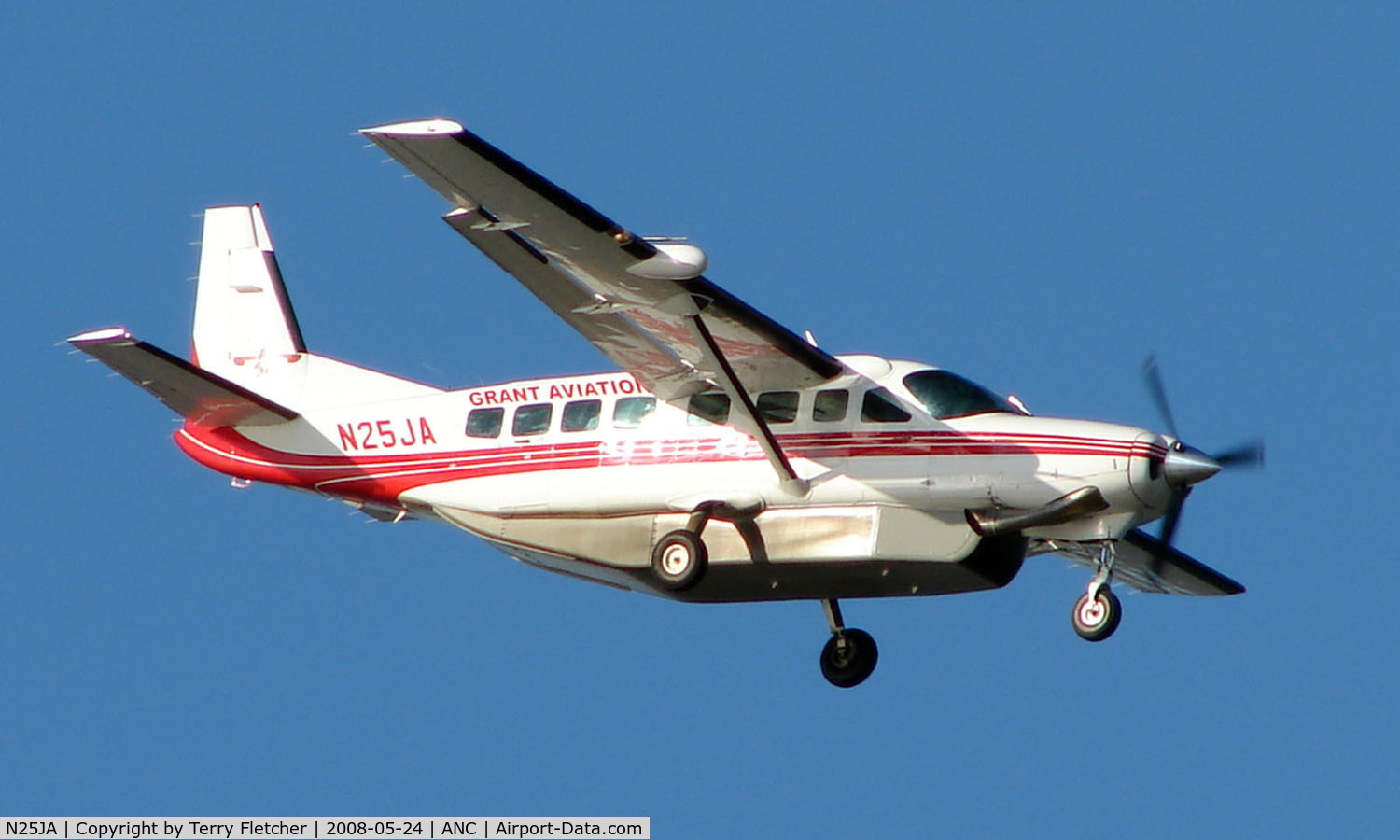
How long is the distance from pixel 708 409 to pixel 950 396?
96.8 inches

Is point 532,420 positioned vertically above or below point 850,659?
above

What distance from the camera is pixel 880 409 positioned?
2219 cm

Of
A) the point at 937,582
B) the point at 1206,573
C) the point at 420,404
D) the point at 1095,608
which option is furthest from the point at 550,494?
the point at 1206,573

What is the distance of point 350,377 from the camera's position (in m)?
25.4

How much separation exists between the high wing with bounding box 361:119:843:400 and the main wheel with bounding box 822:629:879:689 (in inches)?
128

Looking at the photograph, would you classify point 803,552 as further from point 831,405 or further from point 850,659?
point 850,659

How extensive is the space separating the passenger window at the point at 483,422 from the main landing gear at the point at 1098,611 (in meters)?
6.38

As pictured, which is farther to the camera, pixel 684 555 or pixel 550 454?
pixel 550 454

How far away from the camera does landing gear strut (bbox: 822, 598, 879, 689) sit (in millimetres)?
24156

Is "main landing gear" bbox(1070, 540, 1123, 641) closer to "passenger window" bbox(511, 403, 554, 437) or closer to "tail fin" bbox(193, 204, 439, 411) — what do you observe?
"passenger window" bbox(511, 403, 554, 437)

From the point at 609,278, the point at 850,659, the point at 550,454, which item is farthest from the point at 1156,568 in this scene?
the point at 609,278

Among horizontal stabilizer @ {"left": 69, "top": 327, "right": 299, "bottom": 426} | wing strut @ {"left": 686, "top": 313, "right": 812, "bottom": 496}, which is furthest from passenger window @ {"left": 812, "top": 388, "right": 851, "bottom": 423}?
horizontal stabilizer @ {"left": 69, "top": 327, "right": 299, "bottom": 426}

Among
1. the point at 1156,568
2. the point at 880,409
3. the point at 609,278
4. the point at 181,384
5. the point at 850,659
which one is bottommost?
the point at 850,659

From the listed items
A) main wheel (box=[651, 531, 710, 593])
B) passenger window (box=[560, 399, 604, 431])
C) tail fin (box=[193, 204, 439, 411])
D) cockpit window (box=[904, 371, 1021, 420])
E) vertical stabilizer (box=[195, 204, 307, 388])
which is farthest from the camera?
vertical stabilizer (box=[195, 204, 307, 388])
